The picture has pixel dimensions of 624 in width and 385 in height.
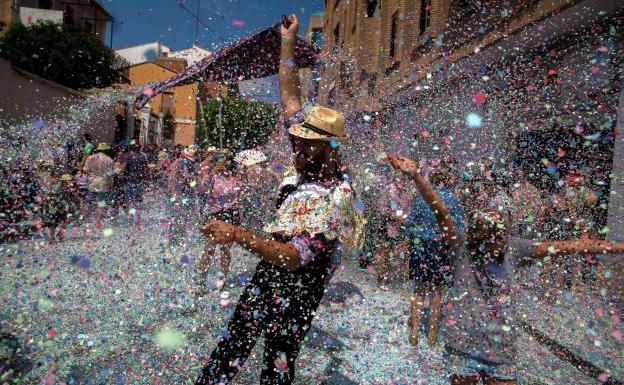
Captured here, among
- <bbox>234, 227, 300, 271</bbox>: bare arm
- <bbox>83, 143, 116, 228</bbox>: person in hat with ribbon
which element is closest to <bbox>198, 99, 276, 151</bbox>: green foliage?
<bbox>83, 143, 116, 228</bbox>: person in hat with ribbon

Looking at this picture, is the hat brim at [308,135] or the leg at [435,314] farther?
the leg at [435,314]

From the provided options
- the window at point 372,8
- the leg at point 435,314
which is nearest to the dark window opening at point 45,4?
the window at point 372,8

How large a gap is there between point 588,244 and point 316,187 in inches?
60.8

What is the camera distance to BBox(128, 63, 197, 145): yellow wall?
44.5 meters

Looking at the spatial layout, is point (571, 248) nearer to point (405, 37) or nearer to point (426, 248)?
point (426, 248)

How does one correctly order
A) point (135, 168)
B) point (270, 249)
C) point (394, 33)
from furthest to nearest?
point (394, 33) → point (135, 168) → point (270, 249)

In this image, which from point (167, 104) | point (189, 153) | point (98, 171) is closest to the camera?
point (189, 153)

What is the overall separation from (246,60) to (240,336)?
15.0ft

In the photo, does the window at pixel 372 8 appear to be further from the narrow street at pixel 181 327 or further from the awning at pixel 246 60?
the narrow street at pixel 181 327

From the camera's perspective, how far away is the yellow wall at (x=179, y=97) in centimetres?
4447

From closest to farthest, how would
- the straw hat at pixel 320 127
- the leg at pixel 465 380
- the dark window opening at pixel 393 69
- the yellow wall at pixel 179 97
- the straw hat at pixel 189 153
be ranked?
the straw hat at pixel 320 127 < the leg at pixel 465 380 < the straw hat at pixel 189 153 < the dark window opening at pixel 393 69 < the yellow wall at pixel 179 97

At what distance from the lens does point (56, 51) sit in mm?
25359

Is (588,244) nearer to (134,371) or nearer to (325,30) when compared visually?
(134,371)

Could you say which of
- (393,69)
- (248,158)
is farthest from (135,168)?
(393,69)
